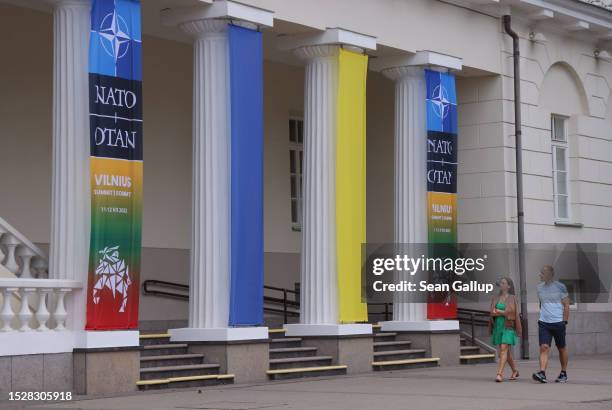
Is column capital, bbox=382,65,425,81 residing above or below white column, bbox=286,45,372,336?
above

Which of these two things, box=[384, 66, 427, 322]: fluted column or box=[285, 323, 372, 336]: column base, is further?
box=[384, 66, 427, 322]: fluted column

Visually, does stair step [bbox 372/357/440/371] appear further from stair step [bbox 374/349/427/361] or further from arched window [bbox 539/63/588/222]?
arched window [bbox 539/63/588/222]

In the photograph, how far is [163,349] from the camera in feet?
63.3

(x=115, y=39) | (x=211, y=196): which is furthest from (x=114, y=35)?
(x=211, y=196)

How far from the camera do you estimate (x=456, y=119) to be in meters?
24.6

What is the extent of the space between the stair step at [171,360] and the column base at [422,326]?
18.4ft

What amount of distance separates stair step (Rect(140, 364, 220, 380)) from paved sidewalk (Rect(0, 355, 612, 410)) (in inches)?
20.9

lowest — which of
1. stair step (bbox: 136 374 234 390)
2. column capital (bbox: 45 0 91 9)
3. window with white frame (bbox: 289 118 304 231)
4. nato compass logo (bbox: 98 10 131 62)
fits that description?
stair step (bbox: 136 374 234 390)

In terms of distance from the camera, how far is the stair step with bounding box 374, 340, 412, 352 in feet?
75.9

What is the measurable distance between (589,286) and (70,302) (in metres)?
14.4

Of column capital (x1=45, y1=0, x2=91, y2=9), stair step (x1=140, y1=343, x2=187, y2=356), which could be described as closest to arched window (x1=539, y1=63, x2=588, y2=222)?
stair step (x1=140, y1=343, x2=187, y2=356)

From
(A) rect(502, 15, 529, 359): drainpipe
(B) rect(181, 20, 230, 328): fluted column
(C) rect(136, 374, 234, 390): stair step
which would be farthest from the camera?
(A) rect(502, 15, 529, 359): drainpipe

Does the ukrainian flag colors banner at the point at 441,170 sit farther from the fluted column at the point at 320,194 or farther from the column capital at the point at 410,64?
the fluted column at the point at 320,194

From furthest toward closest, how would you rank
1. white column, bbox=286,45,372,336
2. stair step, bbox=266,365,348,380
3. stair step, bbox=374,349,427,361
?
stair step, bbox=374,349,427,361 → white column, bbox=286,45,372,336 → stair step, bbox=266,365,348,380
